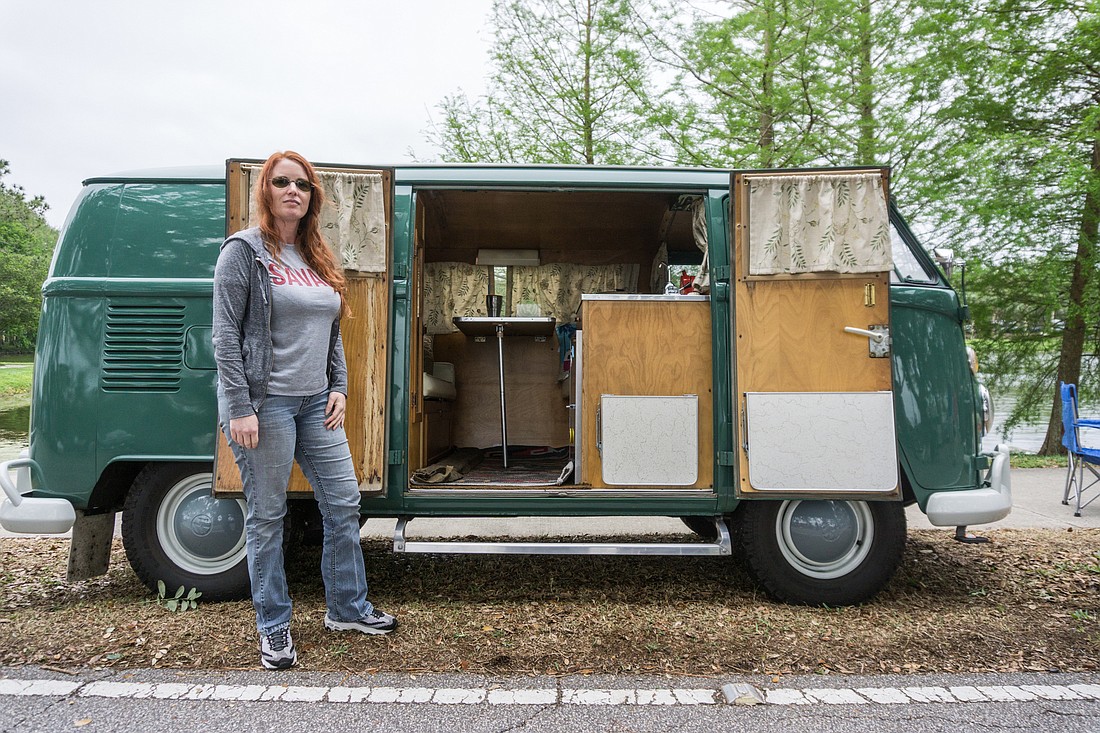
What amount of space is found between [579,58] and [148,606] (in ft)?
26.9

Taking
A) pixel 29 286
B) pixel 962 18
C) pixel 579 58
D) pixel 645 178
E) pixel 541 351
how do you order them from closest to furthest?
pixel 645 178, pixel 541 351, pixel 962 18, pixel 579 58, pixel 29 286

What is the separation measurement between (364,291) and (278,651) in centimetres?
168

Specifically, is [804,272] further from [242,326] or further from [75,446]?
[75,446]

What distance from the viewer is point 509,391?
22.8ft

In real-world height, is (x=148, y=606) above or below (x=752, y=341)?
below

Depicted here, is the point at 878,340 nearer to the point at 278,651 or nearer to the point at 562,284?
the point at 278,651

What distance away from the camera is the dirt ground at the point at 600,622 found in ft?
8.90

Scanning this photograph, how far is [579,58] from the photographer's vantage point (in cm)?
892

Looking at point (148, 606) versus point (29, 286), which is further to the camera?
point (29, 286)

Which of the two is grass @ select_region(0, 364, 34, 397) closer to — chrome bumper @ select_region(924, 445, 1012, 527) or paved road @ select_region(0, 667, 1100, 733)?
paved road @ select_region(0, 667, 1100, 733)

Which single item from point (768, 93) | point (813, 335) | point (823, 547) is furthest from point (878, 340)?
point (768, 93)

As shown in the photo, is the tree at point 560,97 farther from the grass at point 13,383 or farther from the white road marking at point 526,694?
the grass at point 13,383

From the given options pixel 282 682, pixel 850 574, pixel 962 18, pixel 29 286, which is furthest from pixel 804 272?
pixel 29 286

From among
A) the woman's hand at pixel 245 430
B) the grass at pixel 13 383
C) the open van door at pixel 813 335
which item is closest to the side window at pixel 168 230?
the woman's hand at pixel 245 430
